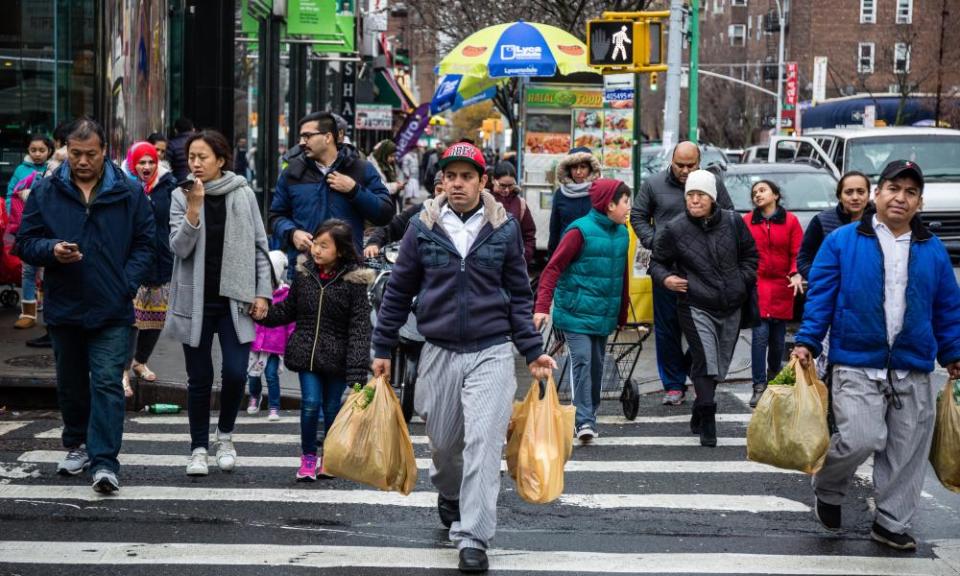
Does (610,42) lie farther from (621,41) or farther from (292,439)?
(292,439)

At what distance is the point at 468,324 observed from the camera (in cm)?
648

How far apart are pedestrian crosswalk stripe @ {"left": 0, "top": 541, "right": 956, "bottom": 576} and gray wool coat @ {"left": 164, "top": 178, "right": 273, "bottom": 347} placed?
1.61 m

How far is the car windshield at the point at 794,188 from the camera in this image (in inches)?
718

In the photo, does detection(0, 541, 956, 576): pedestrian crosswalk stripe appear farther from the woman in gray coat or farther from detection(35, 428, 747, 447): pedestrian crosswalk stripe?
detection(35, 428, 747, 447): pedestrian crosswalk stripe

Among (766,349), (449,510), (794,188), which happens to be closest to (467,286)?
(449,510)

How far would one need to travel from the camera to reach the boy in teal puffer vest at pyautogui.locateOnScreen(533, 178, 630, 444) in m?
9.45

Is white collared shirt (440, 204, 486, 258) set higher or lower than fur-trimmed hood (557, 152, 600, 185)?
lower

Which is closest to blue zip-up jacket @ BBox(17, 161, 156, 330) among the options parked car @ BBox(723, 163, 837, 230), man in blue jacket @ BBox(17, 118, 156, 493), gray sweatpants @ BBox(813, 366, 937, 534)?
man in blue jacket @ BBox(17, 118, 156, 493)

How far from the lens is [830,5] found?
78.0 m

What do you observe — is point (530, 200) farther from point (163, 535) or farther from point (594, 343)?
point (163, 535)

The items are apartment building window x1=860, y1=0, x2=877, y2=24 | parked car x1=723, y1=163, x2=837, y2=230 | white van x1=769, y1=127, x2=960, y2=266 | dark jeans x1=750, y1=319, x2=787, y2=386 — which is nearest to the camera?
dark jeans x1=750, y1=319, x2=787, y2=386

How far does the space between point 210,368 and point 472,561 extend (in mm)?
2560

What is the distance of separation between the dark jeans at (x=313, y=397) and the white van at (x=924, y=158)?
15.2 metres

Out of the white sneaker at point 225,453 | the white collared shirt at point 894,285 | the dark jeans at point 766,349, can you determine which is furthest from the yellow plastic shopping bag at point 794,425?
the dark jeans at point 766,349
